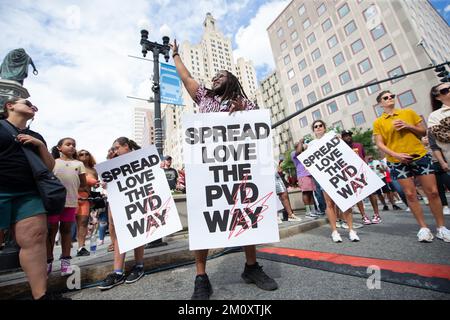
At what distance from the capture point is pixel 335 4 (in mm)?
30641

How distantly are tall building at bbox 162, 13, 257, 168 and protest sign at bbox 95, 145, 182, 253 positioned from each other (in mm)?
67797

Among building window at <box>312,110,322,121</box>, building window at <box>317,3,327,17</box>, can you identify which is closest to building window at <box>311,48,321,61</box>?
building window at <box>317,3,327,17</box>

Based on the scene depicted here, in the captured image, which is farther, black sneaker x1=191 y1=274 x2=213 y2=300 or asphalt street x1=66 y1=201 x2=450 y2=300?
black sneaker x1=191 y1=274 x2=213 y2=300

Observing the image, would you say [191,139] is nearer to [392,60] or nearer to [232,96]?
[232,96]

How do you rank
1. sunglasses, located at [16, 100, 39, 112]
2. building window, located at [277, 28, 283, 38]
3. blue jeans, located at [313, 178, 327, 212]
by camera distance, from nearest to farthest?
1. sunglasses, located at [16, 100, 39, 112]
2. blue jeans, located at [313, 178, 327, 212]
3. building window, located at [277, 28, 283, 38]

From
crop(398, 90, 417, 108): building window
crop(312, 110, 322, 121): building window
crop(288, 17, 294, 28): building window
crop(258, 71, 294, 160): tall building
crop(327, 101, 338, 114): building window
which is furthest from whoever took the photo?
crop(258, 71, 294, 160): tall building

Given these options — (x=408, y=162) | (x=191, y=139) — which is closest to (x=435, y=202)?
(x=408, y=162)

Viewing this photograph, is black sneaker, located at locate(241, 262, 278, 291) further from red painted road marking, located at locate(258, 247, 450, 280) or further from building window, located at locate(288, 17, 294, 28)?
building window, located at locate(288, 17, 294, 28)

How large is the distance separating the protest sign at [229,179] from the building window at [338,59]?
34.3m

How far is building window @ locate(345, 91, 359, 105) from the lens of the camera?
2791 cm

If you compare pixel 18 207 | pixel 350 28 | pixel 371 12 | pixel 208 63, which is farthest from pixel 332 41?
pixel 208 63

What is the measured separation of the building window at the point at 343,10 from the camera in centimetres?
2935

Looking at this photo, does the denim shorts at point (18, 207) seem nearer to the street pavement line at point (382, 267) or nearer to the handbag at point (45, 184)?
the handbag at point (45, 184)

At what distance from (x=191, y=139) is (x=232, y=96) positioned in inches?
24.8
